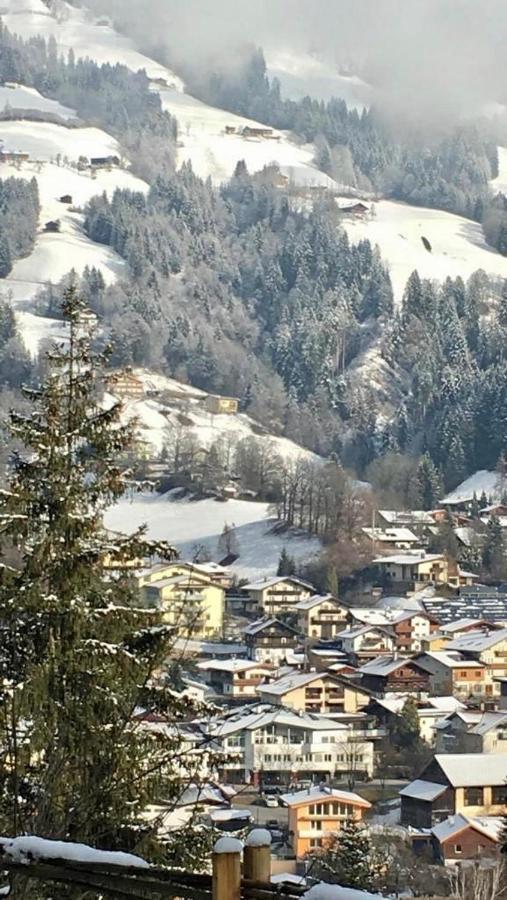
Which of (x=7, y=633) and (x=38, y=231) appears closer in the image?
(x=7, y=633)

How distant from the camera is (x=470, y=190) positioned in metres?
140

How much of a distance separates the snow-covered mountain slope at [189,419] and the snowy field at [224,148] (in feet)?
151

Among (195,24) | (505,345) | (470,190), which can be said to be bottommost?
(505,345)

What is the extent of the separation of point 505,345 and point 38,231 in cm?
3598

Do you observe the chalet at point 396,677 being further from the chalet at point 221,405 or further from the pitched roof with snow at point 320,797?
the chalet at point 221,405

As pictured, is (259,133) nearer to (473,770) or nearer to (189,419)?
(189,419)

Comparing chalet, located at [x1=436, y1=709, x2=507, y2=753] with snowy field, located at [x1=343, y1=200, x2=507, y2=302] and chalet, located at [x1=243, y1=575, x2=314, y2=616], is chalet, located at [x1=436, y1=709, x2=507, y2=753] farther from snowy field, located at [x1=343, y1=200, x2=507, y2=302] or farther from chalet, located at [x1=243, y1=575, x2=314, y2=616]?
snowy field, located at [x1=343, y1=200, x2=507, y2=302]

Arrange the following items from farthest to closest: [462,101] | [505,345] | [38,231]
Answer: [462,101], [38,231], [505,345]

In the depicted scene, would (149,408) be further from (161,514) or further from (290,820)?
(290,820)

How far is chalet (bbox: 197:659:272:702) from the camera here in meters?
39.2

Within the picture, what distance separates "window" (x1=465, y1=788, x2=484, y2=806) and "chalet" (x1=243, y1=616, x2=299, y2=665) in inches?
608

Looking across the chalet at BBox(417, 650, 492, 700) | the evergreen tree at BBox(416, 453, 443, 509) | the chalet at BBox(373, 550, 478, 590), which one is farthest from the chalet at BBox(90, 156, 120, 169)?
→ the chalet at BBox(417, 650, 492, 700)

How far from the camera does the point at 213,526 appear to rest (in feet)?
213

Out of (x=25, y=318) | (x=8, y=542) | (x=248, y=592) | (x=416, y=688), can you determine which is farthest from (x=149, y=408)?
(x=8, y=542)
